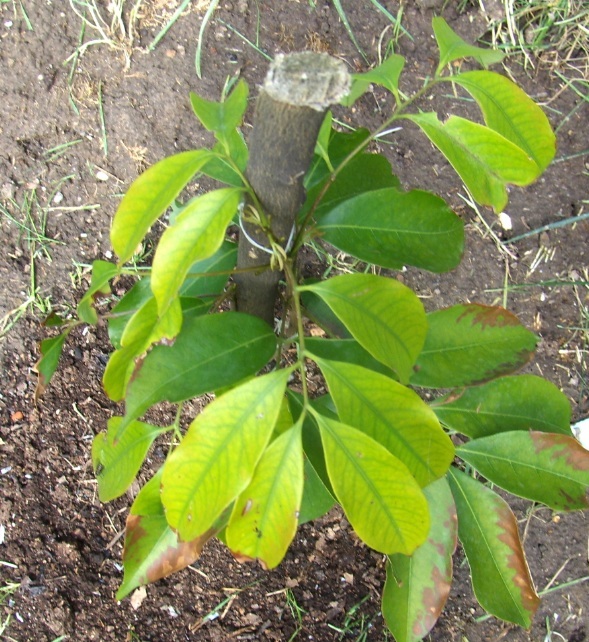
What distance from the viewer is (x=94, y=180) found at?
1.49 metres

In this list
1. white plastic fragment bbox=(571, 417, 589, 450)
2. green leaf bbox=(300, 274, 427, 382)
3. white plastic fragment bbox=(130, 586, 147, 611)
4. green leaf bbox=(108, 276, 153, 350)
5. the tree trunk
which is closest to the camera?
the tree trunk

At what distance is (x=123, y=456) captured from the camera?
946mm

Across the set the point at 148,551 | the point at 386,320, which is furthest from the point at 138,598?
the point at 386,320

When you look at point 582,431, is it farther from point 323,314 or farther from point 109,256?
point 109,256

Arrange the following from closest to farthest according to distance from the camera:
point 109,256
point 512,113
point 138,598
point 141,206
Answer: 1. point 141,206
2. point 512,113
3. point 138,598
4. point 109,256

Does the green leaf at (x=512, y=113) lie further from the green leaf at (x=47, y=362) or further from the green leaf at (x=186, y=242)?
the green leaf at (x=47, y=362)

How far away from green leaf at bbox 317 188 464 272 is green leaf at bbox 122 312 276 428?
0.60 feet

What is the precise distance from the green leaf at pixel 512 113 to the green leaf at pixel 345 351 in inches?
13.1

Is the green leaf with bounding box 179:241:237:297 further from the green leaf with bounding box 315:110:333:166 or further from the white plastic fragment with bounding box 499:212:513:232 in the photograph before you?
the white plastic fragment with bounding box 499:212:513:232

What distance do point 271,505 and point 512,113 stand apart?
1.77ft

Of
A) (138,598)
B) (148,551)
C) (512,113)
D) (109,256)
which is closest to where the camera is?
(512,113)

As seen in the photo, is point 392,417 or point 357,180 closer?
point 392,417

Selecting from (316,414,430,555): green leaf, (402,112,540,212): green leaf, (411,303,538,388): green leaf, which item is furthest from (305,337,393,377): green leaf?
(402,112,540,212): green leaf

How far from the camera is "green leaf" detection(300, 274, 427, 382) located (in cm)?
73
